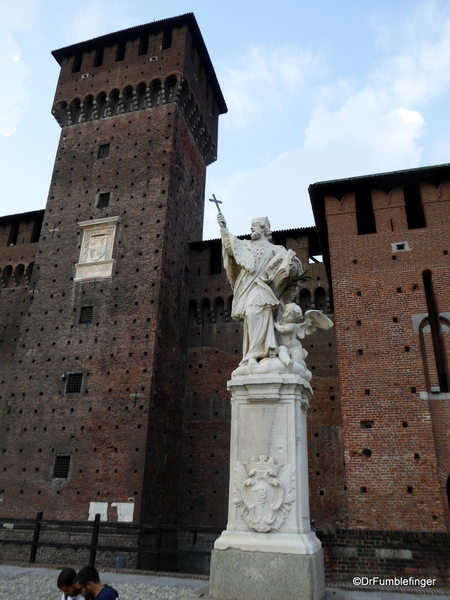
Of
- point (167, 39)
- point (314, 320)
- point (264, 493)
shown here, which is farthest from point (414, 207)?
point (167, 39)

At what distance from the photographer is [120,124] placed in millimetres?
20391

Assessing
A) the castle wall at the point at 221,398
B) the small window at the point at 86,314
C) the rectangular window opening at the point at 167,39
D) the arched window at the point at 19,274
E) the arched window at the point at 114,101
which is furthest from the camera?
the rectangular window opening at the point at 167,39

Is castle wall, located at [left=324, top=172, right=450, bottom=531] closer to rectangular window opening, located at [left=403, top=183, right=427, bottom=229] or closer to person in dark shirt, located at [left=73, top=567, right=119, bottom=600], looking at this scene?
rectangular window opening, located at [left=403, top=183, right=427, bottom=229]

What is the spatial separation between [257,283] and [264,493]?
7.32ft

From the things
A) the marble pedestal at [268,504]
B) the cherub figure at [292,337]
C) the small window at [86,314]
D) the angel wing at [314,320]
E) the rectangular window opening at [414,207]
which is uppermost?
the rectangular window opening at [414,207]

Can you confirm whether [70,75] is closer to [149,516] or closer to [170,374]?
[170,374]

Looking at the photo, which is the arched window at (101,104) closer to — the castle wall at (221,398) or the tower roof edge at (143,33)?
the tower roof edge at (143,33)

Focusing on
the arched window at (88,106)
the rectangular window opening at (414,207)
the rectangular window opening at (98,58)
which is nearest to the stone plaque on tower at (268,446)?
the rectangular window opening at (414,207)

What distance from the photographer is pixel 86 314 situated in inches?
681

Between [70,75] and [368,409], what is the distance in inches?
765

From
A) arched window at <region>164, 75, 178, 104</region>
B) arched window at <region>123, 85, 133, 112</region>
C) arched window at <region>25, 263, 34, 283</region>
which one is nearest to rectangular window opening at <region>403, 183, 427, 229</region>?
arched window at <region>164, 75, 178, 104</region>

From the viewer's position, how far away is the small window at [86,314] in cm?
1716

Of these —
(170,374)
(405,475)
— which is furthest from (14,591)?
(170,374)

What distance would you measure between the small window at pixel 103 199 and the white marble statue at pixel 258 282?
13989 mm
